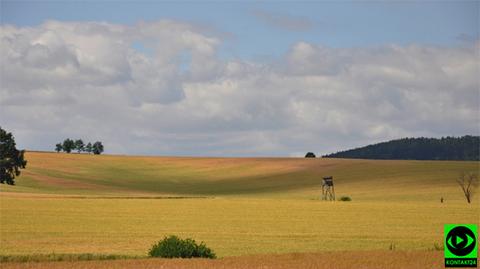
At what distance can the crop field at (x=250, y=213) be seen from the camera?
35.7m

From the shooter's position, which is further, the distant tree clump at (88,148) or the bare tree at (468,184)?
the distant tree clump at (88,148)

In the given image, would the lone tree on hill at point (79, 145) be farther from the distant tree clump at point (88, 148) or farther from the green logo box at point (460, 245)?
the green logo box at point (460, 245)

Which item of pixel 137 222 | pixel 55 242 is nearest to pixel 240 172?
pixel 137 222

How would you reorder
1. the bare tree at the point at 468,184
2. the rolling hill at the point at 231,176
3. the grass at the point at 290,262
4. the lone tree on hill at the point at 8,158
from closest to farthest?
the grass at the point at 290,262 → the bare tree at the point at 468,184 → the rolling hill at the point at 231,176 → the lone tree on hill at the point at 8,158

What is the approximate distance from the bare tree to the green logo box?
60766 millimetres

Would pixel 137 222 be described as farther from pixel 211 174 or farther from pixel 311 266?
pixel 211 174

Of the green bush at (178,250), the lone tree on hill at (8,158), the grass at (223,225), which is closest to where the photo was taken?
the green bush at (178,250)

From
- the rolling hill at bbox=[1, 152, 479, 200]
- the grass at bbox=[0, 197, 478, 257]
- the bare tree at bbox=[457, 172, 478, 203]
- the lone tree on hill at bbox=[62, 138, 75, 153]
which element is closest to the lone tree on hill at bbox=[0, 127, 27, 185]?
the rolling hill at bbox=[1, 152, 479, 200]

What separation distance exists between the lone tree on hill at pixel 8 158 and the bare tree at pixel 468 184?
53955 mm

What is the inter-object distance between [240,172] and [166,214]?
254 ft

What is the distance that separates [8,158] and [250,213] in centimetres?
5538

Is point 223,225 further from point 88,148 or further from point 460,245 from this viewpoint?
point 88,148

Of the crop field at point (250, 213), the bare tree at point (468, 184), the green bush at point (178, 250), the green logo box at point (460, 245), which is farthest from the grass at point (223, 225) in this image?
the bare tree at point (468, 184)

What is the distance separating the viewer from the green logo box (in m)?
22.0
